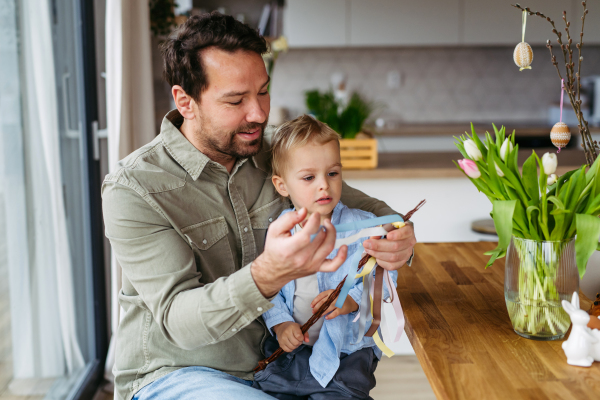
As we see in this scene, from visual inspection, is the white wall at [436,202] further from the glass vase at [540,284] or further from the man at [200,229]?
the glass vase at [540,284]

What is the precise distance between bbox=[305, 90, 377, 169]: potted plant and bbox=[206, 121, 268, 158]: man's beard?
123 cm

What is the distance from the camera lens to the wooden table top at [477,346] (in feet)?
3.10

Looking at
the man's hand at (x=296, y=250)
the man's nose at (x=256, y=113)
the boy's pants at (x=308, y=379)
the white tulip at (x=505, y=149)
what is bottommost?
the boy's pants at (x=308, y=379)

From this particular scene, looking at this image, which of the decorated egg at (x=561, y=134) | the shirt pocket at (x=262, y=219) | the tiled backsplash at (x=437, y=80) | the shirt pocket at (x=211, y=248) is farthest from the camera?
the tiled backsplash at (x=437, y=80)

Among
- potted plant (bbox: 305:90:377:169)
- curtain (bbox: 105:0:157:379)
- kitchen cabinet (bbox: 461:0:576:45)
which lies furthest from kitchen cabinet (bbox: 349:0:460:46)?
curtain (bbox: 105:0:157:379)

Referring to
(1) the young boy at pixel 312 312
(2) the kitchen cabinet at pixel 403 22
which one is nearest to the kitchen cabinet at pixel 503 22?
(2) the kitchen cabinet at pixel 403 22

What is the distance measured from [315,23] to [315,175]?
11.6 feet

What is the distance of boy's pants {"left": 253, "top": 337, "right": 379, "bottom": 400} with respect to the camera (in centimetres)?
137

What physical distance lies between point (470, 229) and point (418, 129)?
81.3 inches

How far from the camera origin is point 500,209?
1032 mm

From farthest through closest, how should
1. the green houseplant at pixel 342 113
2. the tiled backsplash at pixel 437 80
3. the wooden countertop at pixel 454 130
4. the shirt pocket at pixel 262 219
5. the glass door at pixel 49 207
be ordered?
the tiled backsplash at pixel 437 80 → the wooden countertop at pixel 454 130 → the green houseplant at pixel 342 113 → the glass door at pixel 49 207 → the shirt pocket at pixel 262 219

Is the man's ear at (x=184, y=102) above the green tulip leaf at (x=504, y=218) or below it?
above

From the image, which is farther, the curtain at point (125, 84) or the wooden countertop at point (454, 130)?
the wooden countertop at point (454, 130)

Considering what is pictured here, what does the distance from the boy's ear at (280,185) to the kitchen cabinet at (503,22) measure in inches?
146
